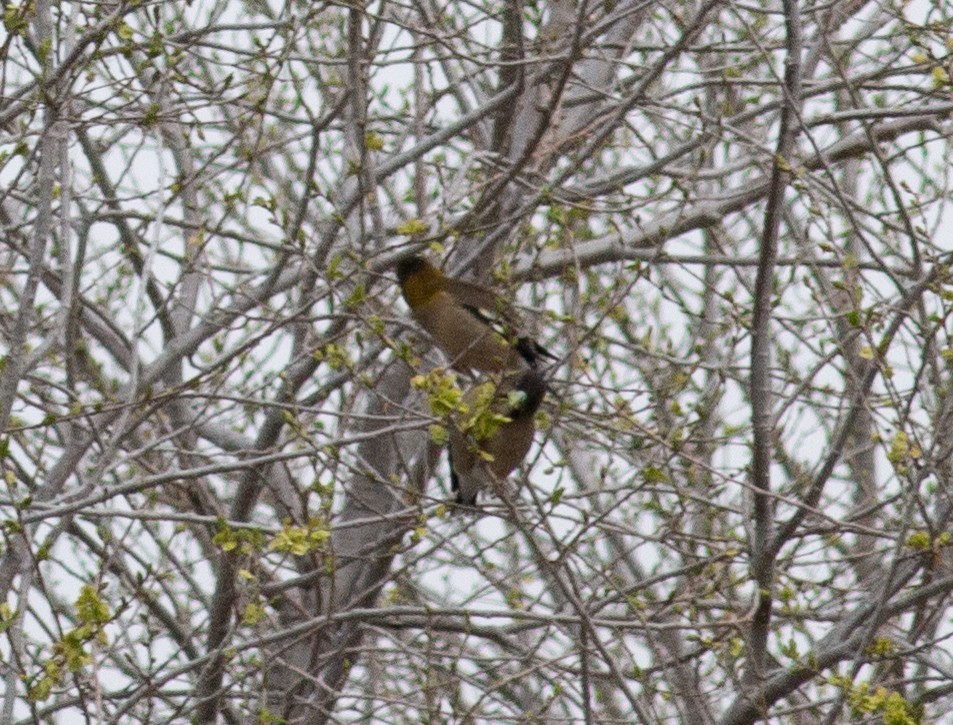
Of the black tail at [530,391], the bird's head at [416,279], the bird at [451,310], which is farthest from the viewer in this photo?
the bird's head at [416,279]

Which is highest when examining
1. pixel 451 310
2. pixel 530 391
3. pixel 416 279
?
pixel 416 279

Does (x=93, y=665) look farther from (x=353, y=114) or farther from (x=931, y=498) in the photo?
(x=931, y=498)

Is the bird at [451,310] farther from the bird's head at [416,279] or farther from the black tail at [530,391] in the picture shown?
the black tail at [530,391]

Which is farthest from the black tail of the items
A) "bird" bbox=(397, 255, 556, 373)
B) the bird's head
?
the bird's head

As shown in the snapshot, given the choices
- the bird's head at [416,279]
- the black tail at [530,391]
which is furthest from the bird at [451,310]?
the black tail at [530,391]

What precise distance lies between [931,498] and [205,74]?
175 inches

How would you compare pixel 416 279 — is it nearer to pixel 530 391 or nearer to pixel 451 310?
pixel 451 310

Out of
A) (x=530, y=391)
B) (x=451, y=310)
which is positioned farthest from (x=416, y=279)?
(x=530, y=391)

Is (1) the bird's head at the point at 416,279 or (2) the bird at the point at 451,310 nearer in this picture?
(2) the bird at the point at 451,310

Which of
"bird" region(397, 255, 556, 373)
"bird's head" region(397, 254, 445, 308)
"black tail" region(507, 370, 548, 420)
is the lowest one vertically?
"black tail" region(507, 370, 548, 420)

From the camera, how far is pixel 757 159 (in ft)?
21.0

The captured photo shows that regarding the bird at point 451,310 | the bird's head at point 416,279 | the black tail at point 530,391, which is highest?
the bird's head at point 416,279

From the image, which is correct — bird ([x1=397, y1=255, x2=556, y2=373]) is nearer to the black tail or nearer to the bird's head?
the bird's head

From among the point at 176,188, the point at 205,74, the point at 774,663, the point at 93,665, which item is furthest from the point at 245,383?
the point at 93,665
